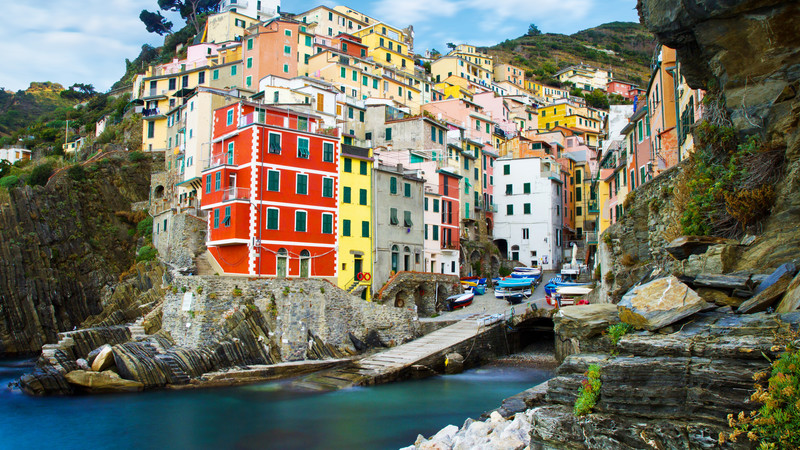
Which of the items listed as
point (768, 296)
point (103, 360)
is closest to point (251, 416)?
point (103, 360)

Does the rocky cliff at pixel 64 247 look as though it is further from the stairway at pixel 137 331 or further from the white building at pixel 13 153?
the white building at pixel 13 153

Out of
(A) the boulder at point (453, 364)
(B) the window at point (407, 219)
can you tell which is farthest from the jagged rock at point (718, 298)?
(B) the window at point (407, 219)

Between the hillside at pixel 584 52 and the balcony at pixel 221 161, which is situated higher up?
the hillside at pixel 584 52

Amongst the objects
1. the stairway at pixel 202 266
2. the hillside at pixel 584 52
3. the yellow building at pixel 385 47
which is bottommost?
the stairway at pixel 202 266

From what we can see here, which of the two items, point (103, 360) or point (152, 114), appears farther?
point (152, 114)

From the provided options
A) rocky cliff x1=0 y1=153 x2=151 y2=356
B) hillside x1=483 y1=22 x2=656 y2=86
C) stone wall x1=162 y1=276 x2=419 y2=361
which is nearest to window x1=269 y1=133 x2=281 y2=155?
stone wall x1=162 y1=276 x2=419 y2=361

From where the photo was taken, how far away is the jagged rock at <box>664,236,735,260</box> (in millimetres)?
14568

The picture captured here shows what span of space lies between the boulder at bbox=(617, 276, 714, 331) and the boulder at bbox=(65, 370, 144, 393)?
25124mm

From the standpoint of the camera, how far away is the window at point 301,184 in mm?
36938

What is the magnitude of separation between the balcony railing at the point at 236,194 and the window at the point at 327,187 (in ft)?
17.6

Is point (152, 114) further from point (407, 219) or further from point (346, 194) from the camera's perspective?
point (407, 219)

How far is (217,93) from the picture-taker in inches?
2041

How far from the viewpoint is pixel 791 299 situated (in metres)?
10.1

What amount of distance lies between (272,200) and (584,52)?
147586mm
